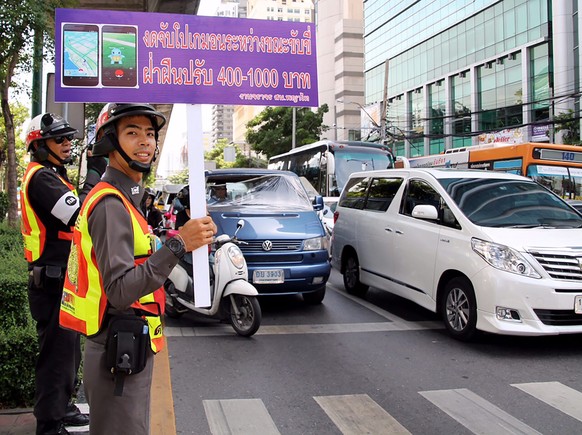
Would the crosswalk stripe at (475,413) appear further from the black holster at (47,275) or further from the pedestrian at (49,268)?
Result: the black holster at (47,275)

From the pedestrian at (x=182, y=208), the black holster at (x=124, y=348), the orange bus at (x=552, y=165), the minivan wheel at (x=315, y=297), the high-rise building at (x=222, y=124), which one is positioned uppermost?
the high-rise building at (x=222, y=124)

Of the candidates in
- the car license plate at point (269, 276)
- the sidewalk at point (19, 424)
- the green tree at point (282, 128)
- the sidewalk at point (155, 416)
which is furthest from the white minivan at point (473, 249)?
the green tree at point (282, 128)

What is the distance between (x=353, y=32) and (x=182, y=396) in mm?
74948

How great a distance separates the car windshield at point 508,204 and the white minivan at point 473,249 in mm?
11

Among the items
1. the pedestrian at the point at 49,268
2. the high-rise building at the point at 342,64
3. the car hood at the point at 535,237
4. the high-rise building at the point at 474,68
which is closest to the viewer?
the pedestrian at the point at 49,268

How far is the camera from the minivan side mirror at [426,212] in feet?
20.6

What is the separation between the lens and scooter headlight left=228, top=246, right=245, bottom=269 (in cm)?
608

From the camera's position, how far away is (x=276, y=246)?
7.11m

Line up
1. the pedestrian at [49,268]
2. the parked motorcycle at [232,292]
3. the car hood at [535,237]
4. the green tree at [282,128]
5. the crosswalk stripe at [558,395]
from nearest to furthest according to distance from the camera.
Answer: the pedestrian at [49,268] → the crosswalk stripe at [558,395] → the car hood at [535,237] → the parked motorcycle at [232,292] → the green tree at [282,128]

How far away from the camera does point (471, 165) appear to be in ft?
53.2

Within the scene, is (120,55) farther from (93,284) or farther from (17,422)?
(17,422)

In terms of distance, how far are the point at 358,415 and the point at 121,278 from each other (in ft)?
8.51

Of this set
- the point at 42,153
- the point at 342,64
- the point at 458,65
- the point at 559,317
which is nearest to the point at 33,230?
the point at 42,153

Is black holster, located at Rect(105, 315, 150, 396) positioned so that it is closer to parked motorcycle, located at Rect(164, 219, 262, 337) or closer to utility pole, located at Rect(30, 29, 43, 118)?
parked motorcycle, located at Rect(164, 219, 262, 337)
